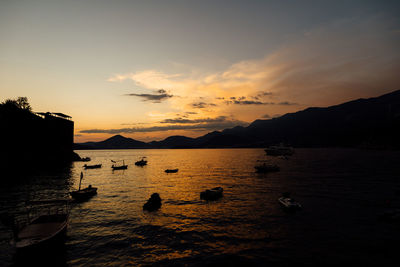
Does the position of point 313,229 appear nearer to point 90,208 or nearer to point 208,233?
point 208,233

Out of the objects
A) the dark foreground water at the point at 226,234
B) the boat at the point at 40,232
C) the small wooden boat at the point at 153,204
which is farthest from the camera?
the small wooden boat at the point at 153,204

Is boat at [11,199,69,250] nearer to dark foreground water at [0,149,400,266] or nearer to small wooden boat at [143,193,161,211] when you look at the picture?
dark foreground water at [0,149,400,266]

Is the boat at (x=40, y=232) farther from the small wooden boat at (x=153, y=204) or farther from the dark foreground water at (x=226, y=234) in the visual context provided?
the small wooden boat at (x=153, y=204)

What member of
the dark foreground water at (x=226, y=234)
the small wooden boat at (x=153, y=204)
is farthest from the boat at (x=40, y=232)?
the small wooden boat at (x=153, y=204)

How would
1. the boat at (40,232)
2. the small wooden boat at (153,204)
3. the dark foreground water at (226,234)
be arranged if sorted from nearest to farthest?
the boat at (40,232) < the dark foreground water at (226,234) < the small wooden boat at (153,204)

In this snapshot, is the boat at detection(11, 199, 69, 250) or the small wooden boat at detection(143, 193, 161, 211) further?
the small wooden boat at detection(143, 193, 161, 211)

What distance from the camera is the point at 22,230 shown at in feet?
77.7

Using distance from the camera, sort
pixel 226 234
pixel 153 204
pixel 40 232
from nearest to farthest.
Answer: pixel 40 232
pixel 226 234
pixel 153 204

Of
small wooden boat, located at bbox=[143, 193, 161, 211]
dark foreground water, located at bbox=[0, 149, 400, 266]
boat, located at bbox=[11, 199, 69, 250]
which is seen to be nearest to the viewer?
boat, located at bbox=[11, 199, 69, 250]

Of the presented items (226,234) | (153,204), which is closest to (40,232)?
(153,204)

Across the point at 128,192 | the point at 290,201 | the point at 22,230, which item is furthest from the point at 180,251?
the point at 128,192

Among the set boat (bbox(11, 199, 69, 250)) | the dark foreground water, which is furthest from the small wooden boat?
boat (bbox(11, 199, 69, 250))

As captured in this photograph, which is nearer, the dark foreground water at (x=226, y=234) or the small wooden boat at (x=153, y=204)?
the dark foreground water at (x=226, y=234)

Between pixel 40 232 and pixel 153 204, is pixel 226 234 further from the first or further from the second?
pixel 40 232
